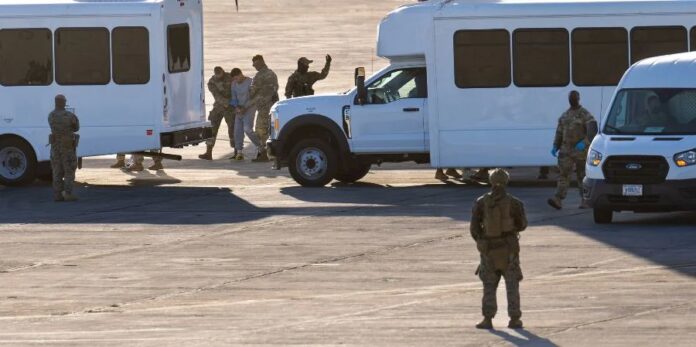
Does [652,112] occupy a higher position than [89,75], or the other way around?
[89,75]

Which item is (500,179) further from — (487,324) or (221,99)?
(221,99)

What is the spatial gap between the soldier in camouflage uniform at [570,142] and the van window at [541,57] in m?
3.26

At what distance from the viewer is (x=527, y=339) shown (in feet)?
46.3

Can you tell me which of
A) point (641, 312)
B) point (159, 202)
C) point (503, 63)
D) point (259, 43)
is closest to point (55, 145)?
point (159, 202)

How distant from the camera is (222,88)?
3316 centimetres

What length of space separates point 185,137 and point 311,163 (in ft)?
8.86

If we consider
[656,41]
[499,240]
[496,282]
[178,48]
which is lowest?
[496,282]

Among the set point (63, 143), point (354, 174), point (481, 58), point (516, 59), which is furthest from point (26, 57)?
point (516, 59)

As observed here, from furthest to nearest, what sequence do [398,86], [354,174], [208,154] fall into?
[208,154], [354,174], [398,86]

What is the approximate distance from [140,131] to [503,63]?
5984 mm

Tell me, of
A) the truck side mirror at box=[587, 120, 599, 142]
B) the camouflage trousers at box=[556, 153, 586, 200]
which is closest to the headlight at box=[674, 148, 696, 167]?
the truck side mirror at box=[587, 120, 599, 142]

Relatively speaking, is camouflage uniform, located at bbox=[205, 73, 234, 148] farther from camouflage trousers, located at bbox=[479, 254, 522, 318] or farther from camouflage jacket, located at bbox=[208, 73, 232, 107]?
camouflage trousers, located at bbox=[479, 254, 522, 318]

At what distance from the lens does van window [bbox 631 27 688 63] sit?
26719mm

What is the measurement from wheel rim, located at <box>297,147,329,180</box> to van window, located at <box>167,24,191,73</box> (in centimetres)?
295
